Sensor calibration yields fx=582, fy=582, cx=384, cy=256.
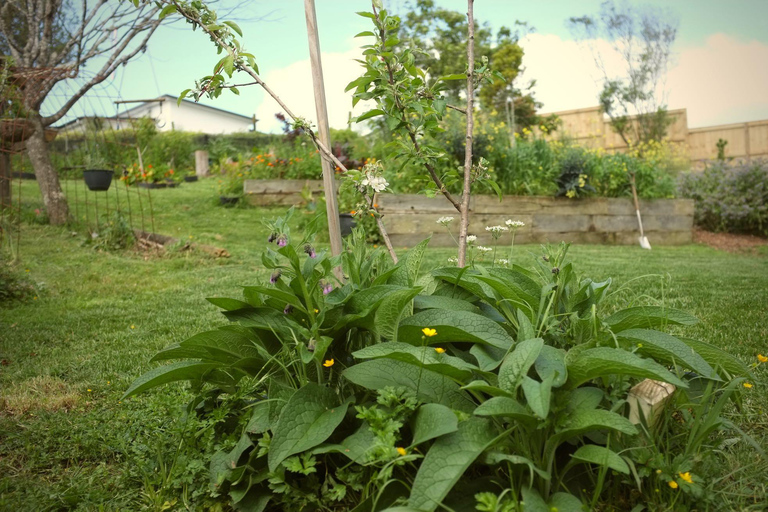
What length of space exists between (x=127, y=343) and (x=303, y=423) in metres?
2.13

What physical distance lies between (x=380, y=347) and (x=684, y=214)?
888 centimetres

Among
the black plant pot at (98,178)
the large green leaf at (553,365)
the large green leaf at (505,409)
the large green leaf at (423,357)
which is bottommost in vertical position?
the large green leaf at (505,409)

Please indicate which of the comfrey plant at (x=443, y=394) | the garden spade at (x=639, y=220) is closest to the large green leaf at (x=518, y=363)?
the comfrey plant at (x=443, y=394)

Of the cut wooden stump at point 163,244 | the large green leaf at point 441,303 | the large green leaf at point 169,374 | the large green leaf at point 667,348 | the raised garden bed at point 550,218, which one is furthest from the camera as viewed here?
the raised garden bed at point 550,218

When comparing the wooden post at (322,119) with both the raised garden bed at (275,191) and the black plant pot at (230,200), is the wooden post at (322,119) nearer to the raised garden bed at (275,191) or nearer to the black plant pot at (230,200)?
the raised garden bed at (275,191)

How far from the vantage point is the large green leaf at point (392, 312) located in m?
1.47

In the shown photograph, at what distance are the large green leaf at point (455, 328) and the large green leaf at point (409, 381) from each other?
109 millimetres

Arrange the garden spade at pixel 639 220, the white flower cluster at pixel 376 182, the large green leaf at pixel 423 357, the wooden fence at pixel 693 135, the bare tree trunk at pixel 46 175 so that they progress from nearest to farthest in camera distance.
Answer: the large green leaf at pixel 423 357
the white flower cluster at pixel 376 182
the bare tree trunk at pixel 46 175
the garden spade at pixel 639 220
the wooden fence at pixel 693 135

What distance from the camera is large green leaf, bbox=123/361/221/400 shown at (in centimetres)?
161

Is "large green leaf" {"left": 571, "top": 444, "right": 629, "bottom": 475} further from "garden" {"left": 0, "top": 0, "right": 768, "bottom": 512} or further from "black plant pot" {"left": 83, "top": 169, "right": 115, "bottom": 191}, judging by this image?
"black plant pot" {"left": 83, "top": 169, "right": 115, "bottom": 191}

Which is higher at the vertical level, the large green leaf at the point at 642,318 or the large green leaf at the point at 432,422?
the large green leaf at the point at 642,318

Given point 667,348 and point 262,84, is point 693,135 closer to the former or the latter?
point 262,84

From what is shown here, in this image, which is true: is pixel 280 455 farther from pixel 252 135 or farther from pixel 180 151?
pixel 252 135

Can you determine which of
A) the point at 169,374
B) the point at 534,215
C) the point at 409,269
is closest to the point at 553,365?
the point at 409,269
